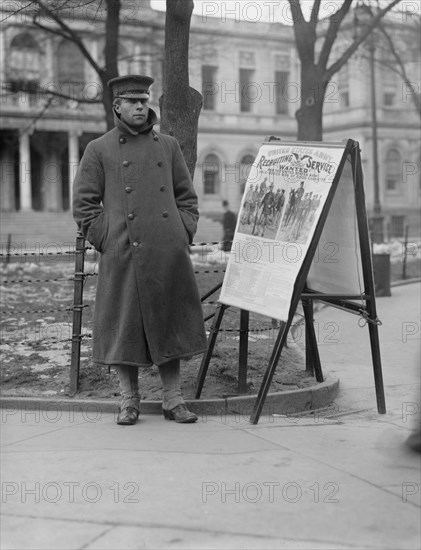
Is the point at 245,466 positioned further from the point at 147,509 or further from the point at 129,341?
the point at 129,341

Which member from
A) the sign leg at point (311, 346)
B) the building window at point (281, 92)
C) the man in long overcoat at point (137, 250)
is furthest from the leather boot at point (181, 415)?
the building window at point (281, 92)

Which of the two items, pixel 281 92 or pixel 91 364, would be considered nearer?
pixel 91 364

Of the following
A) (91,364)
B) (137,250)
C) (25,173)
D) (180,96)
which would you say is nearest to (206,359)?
(137,250)

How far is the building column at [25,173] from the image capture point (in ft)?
185

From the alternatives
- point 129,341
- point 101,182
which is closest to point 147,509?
point 129,341

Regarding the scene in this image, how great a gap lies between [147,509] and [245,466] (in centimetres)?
87

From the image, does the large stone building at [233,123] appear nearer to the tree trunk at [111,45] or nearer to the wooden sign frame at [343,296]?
the tree trunk at [111,45]

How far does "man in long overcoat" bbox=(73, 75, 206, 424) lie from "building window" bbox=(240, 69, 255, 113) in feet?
188

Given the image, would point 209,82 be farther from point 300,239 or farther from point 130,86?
point 300,239

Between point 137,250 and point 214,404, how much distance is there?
4.08ft

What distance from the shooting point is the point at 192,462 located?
5.29 meters

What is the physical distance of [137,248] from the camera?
639 centimetres

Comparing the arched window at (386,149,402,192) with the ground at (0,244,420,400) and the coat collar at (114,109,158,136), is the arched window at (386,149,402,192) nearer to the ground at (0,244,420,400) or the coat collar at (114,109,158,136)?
the ground at (0,244,420,400)

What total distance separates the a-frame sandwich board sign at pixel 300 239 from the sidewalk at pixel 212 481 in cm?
61
